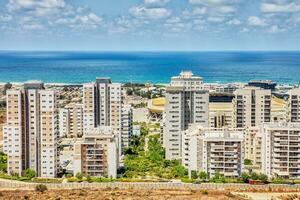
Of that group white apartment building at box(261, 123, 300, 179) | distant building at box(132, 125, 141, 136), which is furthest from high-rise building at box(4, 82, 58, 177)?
distant building at box(132, 125, 141, 136)

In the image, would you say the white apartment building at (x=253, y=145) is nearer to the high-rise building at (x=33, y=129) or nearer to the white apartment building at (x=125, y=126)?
the white apartment building at (x=125, y=126)

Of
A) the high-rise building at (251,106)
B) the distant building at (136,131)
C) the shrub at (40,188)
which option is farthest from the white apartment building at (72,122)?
the shrub at (40,188)

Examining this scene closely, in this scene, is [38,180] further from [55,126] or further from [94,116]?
[94,116]

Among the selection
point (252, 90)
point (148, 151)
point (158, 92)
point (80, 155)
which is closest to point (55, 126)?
point (80, 155)

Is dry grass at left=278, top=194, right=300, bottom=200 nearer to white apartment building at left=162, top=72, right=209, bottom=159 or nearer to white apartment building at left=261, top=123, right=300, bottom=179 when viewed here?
white apartment building at left=261, top=123, right=300, bottom=179

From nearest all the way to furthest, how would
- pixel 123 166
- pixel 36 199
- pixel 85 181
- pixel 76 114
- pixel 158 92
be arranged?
pixel 36 199 < pixel 85 181 < pixel 123 166 < pixel 76 114 < pixel 158 92
